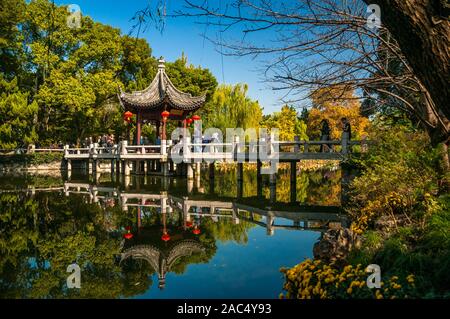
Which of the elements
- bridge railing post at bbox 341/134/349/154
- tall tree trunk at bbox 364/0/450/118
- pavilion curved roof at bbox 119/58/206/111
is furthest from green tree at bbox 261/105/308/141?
tall tree trunk at bbox 364/0/450/118

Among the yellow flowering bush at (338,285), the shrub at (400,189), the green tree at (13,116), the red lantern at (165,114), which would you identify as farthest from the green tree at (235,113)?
the yellow flowering bush at (338,285)

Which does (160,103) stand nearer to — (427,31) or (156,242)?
(156,242)

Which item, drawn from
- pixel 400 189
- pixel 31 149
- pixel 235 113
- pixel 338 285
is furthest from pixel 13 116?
pixel 338 285

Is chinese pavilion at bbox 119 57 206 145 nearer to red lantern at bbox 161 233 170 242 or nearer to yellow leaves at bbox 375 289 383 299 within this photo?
red lantern at bbox 161 233 170 242

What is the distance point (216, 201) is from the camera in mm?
9820

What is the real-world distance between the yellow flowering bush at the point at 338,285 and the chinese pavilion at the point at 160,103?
13.7 m

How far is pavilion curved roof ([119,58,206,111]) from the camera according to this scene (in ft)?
54.4

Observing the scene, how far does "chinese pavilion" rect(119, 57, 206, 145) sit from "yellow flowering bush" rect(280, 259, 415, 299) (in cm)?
1374

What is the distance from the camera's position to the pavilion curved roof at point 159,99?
16.6 m

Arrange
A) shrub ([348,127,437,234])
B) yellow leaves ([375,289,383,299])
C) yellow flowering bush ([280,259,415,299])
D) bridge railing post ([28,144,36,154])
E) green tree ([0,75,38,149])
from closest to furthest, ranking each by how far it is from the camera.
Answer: yellow leaves ([375,289,383,299]) < yellow flowering bush ([280,259,415,299]) < shrub ([348,127,437,234]) < green tree ([0,75,38,149]) < bridge railing post ([28,144,36,154])

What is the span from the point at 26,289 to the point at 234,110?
69.3 ft

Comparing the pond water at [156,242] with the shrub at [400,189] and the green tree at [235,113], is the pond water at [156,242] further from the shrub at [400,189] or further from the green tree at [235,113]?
the green tree at [235,113]
